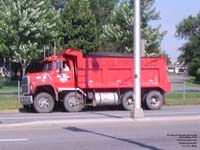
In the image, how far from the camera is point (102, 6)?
9550cm

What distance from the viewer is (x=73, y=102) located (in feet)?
90.8

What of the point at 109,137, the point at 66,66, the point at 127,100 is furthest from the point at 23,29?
the point at 109,137

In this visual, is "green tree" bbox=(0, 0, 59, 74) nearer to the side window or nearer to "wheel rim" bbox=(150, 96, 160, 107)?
the side window

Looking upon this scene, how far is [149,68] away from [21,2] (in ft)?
88.3

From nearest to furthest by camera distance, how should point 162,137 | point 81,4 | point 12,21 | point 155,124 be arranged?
point 162,137 < point 155,124 < point 12,21 < point 81,4

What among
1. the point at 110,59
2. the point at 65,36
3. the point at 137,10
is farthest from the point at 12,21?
the point at 137,10

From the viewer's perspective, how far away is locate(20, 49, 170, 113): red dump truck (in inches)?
1085

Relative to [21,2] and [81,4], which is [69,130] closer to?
[21,2]

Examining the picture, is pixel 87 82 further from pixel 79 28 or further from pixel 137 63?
pixel 79 28

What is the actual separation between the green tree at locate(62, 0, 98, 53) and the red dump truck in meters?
30.6

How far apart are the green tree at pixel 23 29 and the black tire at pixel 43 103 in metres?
24.9

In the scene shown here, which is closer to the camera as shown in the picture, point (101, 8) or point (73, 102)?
point (73, 102)

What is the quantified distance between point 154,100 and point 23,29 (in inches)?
1029

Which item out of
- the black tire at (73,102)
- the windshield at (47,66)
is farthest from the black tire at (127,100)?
the windshield at (47,66)
